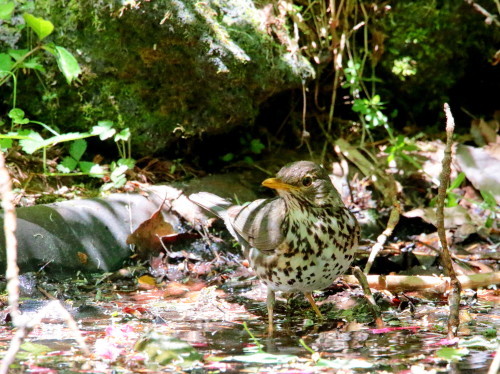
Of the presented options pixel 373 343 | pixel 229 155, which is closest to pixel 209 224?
pixel 229 155

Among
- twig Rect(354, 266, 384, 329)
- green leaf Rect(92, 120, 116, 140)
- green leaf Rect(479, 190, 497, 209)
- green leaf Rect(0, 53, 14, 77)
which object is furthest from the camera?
green leaf Rect(479, 190, 497, 209)

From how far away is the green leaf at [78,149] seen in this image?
5.97m

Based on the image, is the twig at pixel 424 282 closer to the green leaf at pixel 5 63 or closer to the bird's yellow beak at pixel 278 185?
the bird's yellow beak at pixel 278 185

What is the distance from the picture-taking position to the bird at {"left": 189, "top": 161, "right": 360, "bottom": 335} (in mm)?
4188

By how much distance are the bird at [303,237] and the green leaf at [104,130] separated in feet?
5.56

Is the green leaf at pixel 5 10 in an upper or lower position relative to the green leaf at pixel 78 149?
upper

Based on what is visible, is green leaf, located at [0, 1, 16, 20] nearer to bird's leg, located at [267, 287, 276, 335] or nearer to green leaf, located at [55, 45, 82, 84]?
green leaf, located at [55, 45, 82, 84]

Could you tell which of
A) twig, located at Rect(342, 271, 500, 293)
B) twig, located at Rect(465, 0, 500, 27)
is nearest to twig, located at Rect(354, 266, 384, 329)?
twig, located at Rect(342, 271, 500, 293)

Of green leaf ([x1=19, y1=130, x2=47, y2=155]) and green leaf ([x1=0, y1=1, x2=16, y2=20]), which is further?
green leaf ([x1=19, y1=130, x2=47, y2=155])

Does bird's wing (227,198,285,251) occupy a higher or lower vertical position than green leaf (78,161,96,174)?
lower

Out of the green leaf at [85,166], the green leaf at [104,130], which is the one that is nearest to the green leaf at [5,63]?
the green leaf at [104,130]

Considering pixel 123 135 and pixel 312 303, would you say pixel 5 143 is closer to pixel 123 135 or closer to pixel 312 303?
Result: pixel 123 135

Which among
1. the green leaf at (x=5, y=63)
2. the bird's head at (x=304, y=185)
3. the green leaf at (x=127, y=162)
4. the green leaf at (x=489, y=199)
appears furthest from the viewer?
the green leaf at (x=489, y=199)

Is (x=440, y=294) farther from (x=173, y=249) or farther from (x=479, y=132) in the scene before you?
(x=479, y=132)
